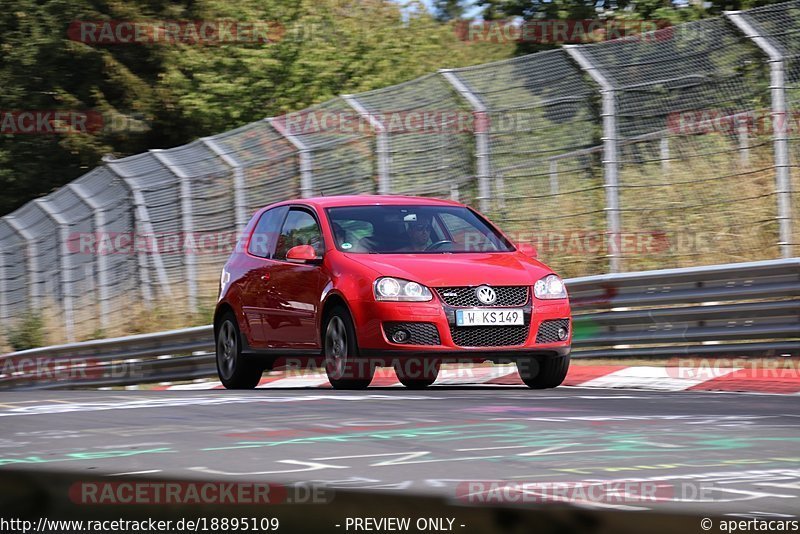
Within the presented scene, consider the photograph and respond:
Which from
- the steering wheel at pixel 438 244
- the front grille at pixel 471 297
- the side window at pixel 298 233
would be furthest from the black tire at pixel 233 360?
the front grille at pixel 471 297

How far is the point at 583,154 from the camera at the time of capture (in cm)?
1398

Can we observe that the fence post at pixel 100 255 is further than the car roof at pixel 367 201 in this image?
Yes

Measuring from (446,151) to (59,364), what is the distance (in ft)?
24.8

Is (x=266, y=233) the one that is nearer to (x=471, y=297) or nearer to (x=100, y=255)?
(x=471, y=297)

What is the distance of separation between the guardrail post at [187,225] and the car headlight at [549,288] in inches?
368

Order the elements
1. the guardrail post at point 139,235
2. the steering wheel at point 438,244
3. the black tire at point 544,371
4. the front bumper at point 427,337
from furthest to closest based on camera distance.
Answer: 1. the guardrail post at point 139,235
2. the steering wheel at point 438,244
3. the black tire at point 544,371
4. the front bumper at point 427,337

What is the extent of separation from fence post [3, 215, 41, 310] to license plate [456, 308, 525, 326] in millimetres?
15748

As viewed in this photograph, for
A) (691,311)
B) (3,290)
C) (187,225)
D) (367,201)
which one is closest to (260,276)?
(367,201)

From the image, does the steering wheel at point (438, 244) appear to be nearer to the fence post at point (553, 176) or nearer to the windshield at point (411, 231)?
the windshield at point (411, 231)

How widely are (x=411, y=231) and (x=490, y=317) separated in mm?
1310

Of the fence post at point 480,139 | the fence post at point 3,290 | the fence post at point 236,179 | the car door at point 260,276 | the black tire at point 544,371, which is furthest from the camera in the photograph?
the fence post at point 3,290

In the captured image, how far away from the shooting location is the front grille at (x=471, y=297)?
32.3ft

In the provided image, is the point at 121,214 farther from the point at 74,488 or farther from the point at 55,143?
the point at 74,488

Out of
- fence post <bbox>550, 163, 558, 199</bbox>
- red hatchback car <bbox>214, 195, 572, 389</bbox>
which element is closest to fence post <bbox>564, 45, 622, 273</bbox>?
fence post <bbox>550, 163, 558, 199</bbox>
